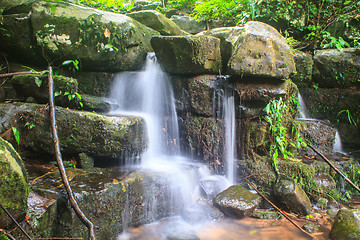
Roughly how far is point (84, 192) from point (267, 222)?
8.81 ft

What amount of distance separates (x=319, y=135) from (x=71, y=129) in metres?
5.27

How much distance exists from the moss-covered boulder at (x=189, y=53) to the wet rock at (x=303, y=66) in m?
2.49

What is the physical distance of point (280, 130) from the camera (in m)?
4.70

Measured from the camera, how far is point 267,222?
362 centimetres

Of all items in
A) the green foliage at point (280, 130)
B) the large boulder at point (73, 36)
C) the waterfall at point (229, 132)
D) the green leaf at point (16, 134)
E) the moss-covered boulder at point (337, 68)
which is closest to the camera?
the green leaf at point (16, 134)

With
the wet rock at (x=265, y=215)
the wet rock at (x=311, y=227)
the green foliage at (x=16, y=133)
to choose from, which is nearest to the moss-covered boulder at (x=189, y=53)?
the wet rock at (x=265, y=215)

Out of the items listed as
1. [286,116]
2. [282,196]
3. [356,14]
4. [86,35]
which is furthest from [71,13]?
[356,14]

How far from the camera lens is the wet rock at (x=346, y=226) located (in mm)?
2992

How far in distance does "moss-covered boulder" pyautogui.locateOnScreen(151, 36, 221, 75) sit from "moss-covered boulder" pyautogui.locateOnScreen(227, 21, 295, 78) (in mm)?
421

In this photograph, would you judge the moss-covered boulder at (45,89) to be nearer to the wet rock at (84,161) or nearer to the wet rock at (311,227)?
the wet rock at (84,161)

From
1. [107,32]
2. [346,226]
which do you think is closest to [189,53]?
[107,32]

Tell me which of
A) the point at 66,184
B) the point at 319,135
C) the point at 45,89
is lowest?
the point at 319,135

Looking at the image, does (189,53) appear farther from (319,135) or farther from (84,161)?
(319,135)

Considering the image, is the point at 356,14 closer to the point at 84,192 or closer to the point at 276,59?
the point at 276,59
